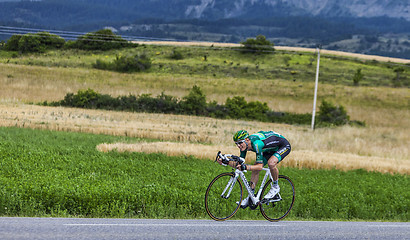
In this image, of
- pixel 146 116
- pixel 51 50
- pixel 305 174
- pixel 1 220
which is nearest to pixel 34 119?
pixel 146 116

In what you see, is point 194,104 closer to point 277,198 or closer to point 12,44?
point 12,44

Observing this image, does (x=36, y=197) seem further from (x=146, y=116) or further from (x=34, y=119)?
(x=146, y=116)

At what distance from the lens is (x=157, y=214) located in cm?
1530

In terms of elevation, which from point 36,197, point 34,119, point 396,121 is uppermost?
point 36,197

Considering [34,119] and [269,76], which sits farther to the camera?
[269,76]

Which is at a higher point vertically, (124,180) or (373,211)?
(124,180)

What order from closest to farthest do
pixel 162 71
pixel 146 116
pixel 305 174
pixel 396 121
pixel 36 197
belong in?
→ pixel 36 197, pixel 305 174, pixel 146 116, pixel 396 121, pixel 162 71

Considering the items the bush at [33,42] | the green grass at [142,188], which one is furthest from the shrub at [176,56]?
the green grass at [142,188]

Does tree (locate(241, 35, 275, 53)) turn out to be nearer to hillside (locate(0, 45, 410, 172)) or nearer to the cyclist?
hillside (locate(0, 45, 410, 172))

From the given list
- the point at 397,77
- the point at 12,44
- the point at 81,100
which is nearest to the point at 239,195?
the point at 81,100

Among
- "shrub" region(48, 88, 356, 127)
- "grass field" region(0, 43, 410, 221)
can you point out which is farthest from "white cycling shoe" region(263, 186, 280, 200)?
"shrub" region(48, 88, 356, 127)

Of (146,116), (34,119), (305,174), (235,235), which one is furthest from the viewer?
(146,116)

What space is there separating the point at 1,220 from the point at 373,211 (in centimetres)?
1290

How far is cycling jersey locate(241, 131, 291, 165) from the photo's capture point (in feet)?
38.9
